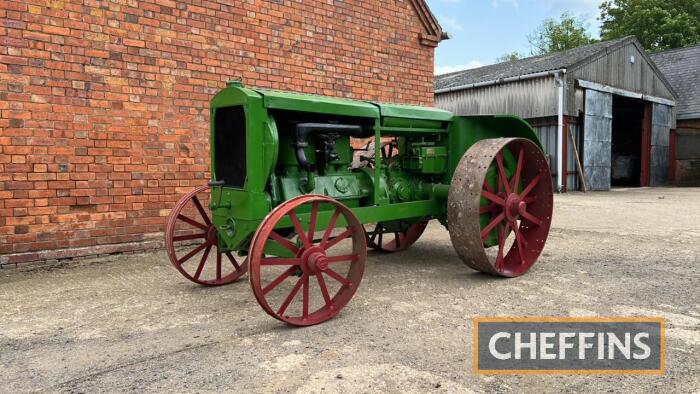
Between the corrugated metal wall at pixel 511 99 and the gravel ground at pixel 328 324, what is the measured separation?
10142 mm

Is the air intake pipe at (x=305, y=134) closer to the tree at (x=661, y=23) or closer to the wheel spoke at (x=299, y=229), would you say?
the wheel spoke at (x=299, y=229)

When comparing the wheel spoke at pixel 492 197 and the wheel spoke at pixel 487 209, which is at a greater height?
the wheel spoke at pixel 492 197

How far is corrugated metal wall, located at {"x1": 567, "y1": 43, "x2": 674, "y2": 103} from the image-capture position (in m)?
15.7

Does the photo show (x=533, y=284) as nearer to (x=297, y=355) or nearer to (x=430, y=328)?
(x=430, y=328)

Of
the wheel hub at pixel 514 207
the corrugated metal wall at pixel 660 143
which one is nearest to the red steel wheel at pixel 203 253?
the wheel hub at pixel 514 207

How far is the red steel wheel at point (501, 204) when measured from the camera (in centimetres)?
427

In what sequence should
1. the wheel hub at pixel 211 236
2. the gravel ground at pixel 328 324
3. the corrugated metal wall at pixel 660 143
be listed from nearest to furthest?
1. the gravel ground at pixel 328 324
2. the wheel hub at pixel 211 236
3. the corrugated metal wall at pixel 660 143

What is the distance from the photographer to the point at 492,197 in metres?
4.56

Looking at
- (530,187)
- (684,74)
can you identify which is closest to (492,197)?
(530,187)

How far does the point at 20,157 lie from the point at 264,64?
2.91 m

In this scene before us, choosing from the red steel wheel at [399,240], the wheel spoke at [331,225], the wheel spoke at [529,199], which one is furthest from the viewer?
the red steel wheel at [399,240]

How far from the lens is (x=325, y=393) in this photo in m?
2.38

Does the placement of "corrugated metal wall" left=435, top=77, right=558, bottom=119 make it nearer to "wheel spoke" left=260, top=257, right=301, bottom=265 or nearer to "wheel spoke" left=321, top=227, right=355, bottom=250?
"wheel spoke" left=321, top=227, right=355, bottom=250

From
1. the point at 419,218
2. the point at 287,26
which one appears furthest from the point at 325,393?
the point at 287,26
